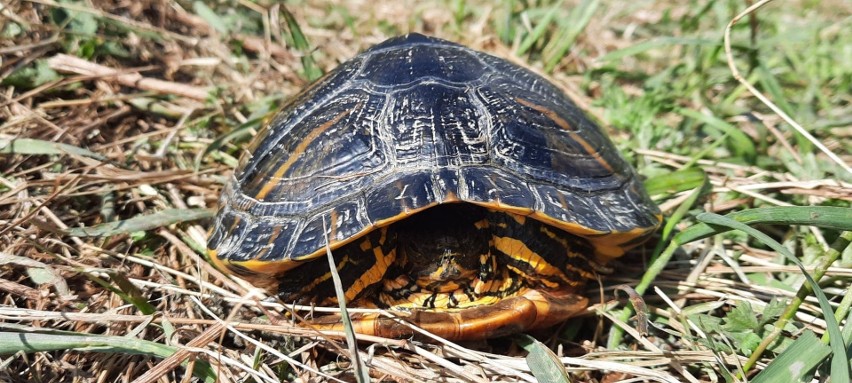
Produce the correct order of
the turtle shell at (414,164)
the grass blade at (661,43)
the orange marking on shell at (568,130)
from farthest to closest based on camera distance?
the grass blade at (661,43) < the orange marking on shell at (568,130) < the turtle shell at (414,164)

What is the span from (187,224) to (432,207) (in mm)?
1153

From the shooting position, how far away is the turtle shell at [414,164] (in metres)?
1.84

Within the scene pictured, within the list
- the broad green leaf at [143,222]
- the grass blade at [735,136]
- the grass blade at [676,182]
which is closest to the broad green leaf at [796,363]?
the grass blade at [676,182]

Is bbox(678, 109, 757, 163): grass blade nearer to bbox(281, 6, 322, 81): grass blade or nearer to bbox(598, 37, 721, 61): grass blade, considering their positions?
bbox(598, 37, 721, 61): grass blade

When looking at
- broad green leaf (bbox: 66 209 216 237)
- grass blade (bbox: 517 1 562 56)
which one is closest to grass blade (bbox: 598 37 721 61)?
grass blade (bbox: 517 1 562 56)

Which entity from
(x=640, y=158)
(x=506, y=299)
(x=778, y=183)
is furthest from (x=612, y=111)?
(x=506, y=299)

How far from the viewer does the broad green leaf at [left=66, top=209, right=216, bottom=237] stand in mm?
2242

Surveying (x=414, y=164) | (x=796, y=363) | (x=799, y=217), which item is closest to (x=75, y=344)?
(x=414, y=164)

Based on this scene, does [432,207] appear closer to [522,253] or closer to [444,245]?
[444,245]

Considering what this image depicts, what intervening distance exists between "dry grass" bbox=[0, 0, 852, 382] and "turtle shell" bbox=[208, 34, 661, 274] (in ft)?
0.85

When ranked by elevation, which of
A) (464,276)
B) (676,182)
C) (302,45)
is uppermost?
(302,45)

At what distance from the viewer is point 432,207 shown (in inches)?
78.0

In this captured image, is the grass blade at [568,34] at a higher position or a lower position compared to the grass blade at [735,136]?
higher

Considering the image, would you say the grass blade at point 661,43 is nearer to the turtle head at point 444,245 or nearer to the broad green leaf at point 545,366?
→ the turtle head at point 444,245
